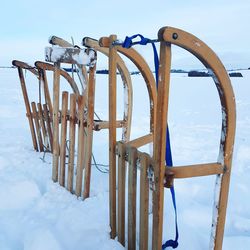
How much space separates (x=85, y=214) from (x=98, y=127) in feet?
3.31

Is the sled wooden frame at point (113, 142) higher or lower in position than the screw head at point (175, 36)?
lower

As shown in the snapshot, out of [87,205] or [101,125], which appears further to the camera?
[101,125]

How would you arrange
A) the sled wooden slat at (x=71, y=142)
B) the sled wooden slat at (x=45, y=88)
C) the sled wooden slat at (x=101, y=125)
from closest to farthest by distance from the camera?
the sled wooden slat at (x=71, y=142), the sled wooden slat at (x=101, y=125), the sled wooden slat at (x=45, y=88)

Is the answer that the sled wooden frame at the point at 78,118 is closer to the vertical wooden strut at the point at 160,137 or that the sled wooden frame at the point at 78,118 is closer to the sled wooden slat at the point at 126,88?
the sled wooden slat at the point at 126,88

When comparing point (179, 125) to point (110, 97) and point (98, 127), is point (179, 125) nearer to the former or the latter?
point (98, 127)

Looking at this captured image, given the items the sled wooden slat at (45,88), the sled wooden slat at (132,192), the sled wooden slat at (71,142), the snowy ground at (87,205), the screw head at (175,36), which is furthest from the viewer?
the sled wooden slat at (45,88)

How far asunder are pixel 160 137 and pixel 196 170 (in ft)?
1.08

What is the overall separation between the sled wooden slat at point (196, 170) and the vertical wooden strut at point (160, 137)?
73 millimetres

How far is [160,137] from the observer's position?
1.82 metres

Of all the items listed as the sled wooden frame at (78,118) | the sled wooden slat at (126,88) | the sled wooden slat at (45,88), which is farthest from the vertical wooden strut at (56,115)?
the sled wooden slat at (45,88)

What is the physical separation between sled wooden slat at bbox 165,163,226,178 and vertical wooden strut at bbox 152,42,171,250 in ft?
0.24

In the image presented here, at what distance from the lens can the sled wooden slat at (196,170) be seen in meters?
1.90

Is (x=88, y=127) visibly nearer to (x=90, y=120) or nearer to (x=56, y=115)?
(x=90, y=120)

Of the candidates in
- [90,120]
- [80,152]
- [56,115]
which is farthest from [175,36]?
[56,115]
